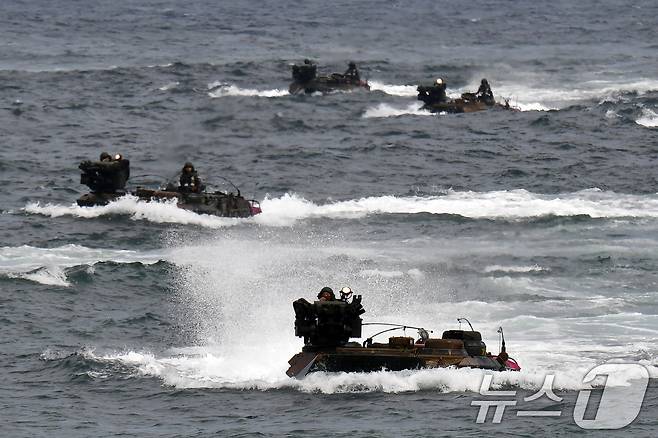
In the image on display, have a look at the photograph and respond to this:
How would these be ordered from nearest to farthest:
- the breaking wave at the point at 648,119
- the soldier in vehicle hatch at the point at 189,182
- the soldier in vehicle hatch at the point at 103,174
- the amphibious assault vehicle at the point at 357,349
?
the amphibious assault vehicle at the point at 357,349 → the soldier in vehicle hatch at the point at 189,182 → the soldier in vehicle hatch at the point at 103,174 → the breaking wave at the point at 648,119

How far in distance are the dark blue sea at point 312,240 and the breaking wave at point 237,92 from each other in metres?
0.36

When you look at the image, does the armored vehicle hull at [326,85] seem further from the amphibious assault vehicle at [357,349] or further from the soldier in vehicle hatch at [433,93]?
the amphibious assault vehicle at [357,349]

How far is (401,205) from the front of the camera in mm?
78812

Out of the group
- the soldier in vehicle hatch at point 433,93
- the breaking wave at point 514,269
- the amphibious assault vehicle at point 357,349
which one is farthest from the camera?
the soldier in vehicle hatch at point 433,93

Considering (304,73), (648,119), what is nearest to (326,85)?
(304,73)

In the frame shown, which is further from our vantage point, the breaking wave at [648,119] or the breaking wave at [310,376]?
the breaking wave at [648,119]

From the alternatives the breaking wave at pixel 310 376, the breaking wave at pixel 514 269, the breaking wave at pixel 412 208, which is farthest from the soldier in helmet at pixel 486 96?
the breaking wave at pixel 310 376

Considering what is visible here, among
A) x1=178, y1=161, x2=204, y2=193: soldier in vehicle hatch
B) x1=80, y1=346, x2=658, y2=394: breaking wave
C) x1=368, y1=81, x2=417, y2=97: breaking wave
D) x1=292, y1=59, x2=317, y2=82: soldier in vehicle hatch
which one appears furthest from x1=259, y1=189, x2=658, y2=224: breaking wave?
x1=368, y1=81, x2=417, y2=97: breaking wave

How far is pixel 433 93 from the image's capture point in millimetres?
110250

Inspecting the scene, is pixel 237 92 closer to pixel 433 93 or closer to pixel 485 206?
pixel 433 93

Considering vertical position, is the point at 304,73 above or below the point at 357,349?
above

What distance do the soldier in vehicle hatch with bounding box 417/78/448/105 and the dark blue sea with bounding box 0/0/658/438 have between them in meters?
1.15

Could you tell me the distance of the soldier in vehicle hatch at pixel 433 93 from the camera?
11019cm

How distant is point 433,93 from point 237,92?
51.1ft
